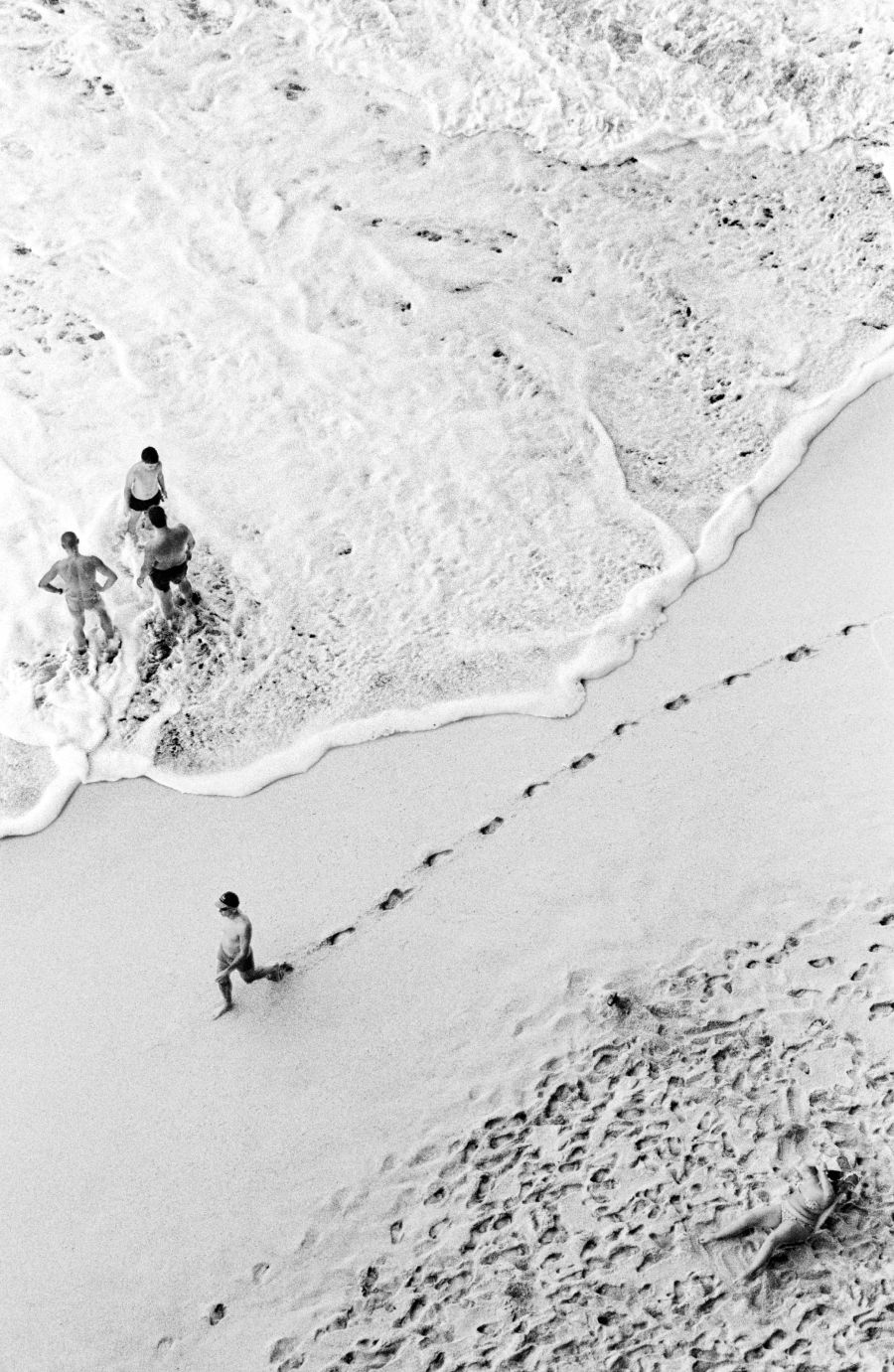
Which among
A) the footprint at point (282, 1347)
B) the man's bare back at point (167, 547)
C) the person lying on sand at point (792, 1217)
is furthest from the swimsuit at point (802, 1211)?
the man's bare back at point (167, 547)

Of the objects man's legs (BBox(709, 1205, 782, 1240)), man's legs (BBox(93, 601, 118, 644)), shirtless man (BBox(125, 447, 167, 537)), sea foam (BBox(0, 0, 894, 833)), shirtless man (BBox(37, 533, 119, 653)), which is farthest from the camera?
shirtless man (BBox(125, 447, 167, 537))

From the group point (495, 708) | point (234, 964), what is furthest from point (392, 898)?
point (495, 708)

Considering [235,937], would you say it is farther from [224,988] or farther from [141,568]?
[141,568]

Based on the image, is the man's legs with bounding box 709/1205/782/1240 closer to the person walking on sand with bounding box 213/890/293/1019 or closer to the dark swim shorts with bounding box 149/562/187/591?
the person walking on sand with bounding box 213/890/293/1019

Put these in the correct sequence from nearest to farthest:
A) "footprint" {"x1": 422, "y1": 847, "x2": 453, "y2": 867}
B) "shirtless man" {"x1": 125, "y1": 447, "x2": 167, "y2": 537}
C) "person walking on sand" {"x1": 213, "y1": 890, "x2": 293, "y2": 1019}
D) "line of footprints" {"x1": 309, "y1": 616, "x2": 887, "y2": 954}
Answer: "person walking on sand" {"x1": 213, "y1": 890, "x2": 293, "y2": 1019}, "line of footprints" {"x1": 309, "y1": 616, "x2": 887, "y2": 954}, "footprint" {"x1": 422, "y1": 847, "x2": 453, "y2": 867}, "shirtless man" {"x1": 125, "y1": 447, "x2": 167, "y2": 537}

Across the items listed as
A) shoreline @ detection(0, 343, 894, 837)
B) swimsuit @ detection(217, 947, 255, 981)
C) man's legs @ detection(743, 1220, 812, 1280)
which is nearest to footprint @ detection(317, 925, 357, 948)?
swimsuit @ detection(217, 947, 255, 981)

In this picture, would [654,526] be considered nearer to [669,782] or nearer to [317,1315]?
[669,782]

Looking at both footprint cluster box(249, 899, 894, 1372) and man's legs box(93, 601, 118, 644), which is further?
man's legs box(93, 601, 118, 644)
